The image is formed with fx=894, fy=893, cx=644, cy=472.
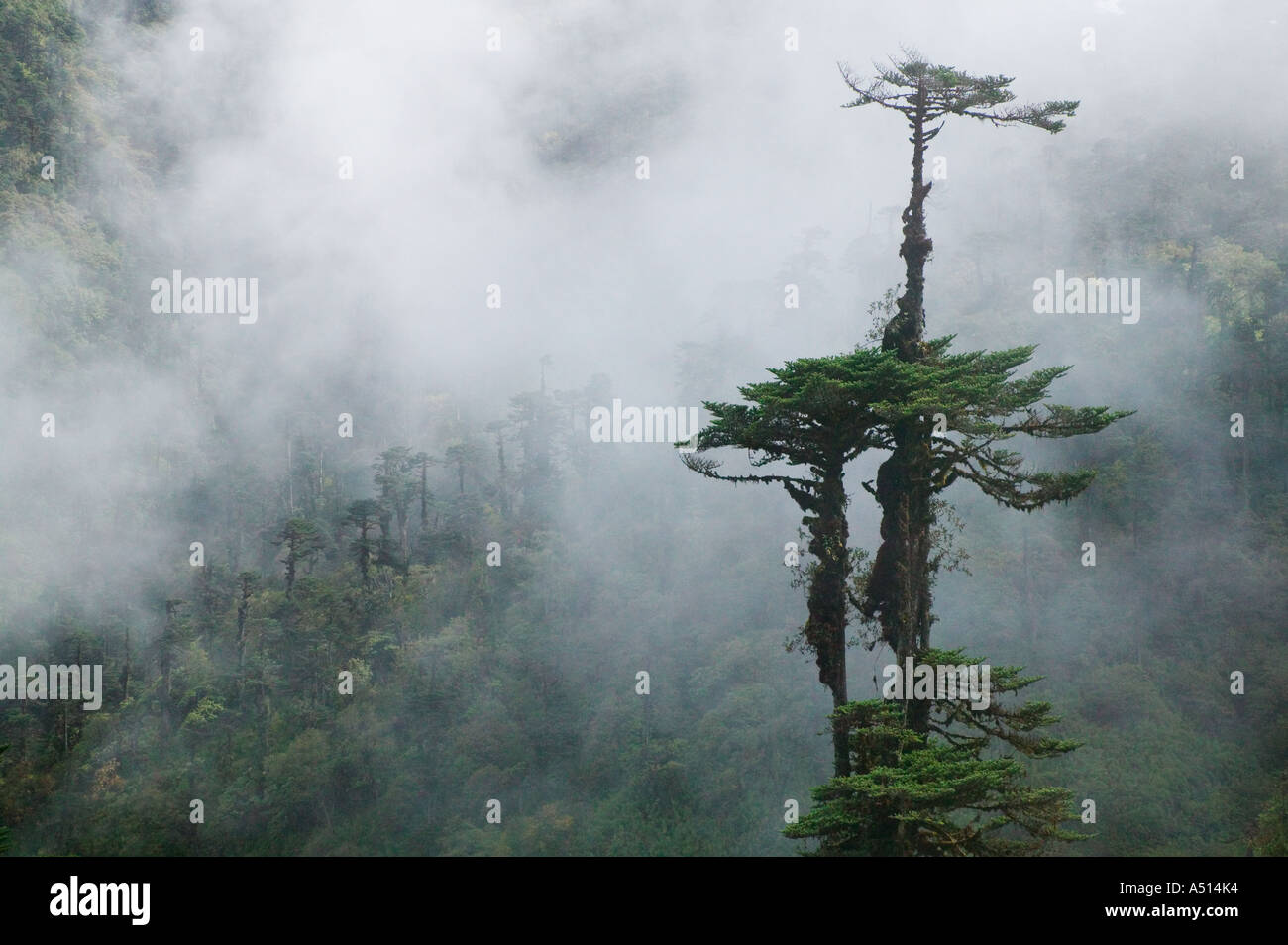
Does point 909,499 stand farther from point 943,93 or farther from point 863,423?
point 943,93

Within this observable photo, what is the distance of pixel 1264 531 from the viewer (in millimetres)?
36688

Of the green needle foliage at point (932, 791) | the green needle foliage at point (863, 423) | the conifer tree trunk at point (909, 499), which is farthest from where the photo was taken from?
the conifer tree trunk at point (909, 499)

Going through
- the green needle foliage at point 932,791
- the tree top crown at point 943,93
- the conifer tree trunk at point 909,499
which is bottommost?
the green needle foliage at point 932,791

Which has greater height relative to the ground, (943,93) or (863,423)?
(943,93)

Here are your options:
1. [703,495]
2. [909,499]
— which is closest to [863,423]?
[909,499]

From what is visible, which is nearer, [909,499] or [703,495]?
[909,499]

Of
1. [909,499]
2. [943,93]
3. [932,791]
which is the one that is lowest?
[932,791]

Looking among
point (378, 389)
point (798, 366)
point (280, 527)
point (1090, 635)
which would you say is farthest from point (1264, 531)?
point (378, 389)

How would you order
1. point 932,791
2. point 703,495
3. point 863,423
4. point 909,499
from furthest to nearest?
point 703,495
point 909,499
point 863,423
point 932,791

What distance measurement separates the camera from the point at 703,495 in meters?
51.6

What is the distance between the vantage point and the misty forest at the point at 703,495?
14078 millimetres

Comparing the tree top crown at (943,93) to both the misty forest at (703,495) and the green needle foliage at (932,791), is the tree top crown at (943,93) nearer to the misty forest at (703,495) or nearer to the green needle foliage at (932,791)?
the misty forest at (703,495)

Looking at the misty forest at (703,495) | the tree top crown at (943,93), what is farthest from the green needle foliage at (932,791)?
the tree top crown at (943,93)

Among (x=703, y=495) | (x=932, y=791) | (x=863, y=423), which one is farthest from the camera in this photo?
(x=703, y=495)
